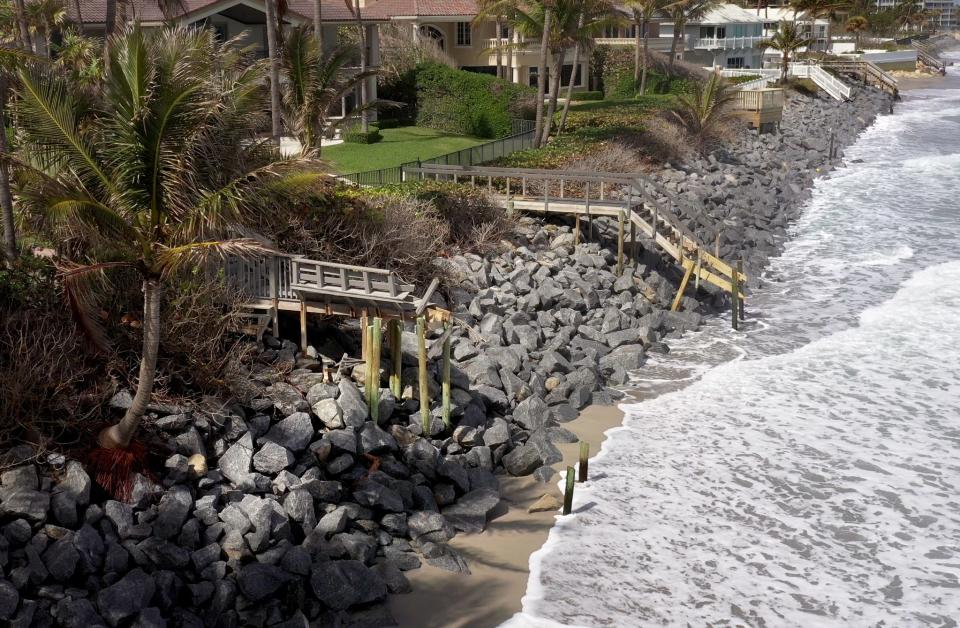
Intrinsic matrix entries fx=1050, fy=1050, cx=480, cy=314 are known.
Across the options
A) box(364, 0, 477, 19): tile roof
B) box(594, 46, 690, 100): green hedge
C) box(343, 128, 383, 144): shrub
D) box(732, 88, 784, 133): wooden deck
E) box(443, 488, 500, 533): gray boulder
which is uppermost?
box(364, 0, 477, 19): tile roof

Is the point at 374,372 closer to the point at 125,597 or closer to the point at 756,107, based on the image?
the point at 125,597

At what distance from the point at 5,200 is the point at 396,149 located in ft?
72.6

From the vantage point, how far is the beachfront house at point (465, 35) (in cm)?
4991

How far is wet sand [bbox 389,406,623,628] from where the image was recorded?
13391mm

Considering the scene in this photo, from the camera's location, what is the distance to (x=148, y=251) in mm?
12383

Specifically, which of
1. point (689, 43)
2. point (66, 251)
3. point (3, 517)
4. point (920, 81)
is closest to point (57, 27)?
point (66, 251)

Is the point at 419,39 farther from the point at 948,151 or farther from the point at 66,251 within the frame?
the point at 66,251

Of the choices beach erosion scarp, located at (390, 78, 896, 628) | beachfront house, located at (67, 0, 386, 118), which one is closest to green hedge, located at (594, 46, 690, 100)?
beach erosion scarp, located at (390, 78, 896, 628)

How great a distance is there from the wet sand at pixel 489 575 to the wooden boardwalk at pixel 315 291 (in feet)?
11.3

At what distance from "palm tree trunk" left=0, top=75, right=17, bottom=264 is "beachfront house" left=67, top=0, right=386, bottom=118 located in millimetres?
15222

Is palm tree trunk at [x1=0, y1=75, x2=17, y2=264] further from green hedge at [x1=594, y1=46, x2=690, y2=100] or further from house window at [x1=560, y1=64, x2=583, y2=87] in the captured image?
house window at [x1=560, y1=64, x2=583, y2=87]

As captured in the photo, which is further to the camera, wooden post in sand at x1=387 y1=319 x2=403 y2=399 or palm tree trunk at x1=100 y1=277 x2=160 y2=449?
wooden post in sand at x1=387 y1=319 x2=403 y2=399

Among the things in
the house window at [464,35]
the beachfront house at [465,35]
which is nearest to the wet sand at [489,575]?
the beachfront house at [465,35]

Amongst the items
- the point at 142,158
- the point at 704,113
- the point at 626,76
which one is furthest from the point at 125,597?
the point at 626,76
